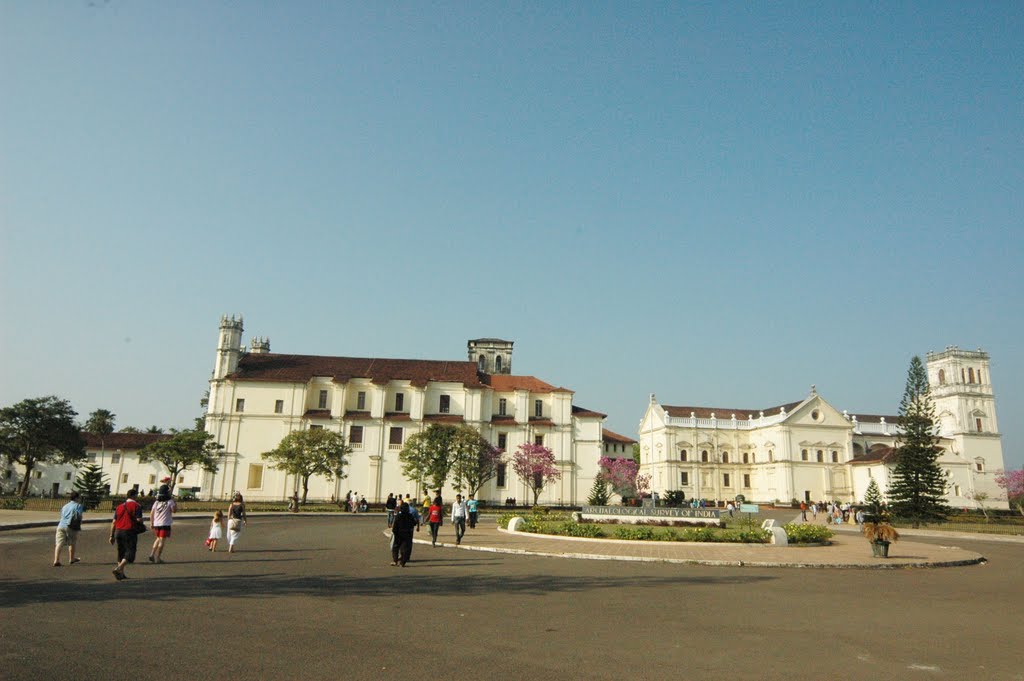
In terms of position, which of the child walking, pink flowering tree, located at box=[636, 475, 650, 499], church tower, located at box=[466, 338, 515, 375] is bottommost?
the child walking

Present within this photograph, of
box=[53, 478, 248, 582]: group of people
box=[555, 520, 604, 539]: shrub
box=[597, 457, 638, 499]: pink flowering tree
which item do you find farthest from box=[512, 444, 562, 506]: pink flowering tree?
box=[53, 478, 248, 582]: group of people

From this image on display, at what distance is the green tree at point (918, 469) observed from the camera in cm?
5359

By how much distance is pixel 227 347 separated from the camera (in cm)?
6856

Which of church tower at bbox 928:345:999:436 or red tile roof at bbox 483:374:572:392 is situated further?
church tower at bbox 928:345:999:436

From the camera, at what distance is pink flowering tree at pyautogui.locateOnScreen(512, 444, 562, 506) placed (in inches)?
2452

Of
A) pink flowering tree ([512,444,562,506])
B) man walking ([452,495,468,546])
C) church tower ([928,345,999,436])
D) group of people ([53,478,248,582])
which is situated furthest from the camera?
church tower ([928,345,999,436])

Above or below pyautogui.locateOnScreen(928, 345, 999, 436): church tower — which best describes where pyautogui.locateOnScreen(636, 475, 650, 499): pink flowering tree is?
below

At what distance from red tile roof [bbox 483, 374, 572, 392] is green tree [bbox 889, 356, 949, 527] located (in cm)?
3103

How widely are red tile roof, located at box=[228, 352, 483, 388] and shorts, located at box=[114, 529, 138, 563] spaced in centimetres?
5378

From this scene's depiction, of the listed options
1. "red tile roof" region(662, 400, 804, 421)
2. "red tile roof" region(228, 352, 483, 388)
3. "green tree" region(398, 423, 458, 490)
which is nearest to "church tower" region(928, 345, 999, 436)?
"red tile roof" region(662, 400, 804, 421)

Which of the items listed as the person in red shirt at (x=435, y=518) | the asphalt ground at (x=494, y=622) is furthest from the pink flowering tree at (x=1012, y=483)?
the person in red shirt at (x=435, y=518)

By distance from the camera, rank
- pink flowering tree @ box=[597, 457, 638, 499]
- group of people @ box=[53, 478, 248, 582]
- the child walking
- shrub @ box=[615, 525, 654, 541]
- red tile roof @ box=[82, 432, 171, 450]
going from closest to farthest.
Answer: group of people @ box=[53, 478, 248, 582] < the child walking < shrub @ box=[615, 525, 654, 541] < pink flowering tree @ box=[597, 457, 638, 499] < red tile roof @ box=[82, 432, 171, 450]

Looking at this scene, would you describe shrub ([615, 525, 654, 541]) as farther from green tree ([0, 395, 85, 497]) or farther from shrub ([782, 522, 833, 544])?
green tree ([0, 395, 85, 497])

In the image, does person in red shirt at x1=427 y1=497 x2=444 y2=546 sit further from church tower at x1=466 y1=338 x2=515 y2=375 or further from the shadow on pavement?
church tower at x1=466 y1=338 x2=515 y2=375
